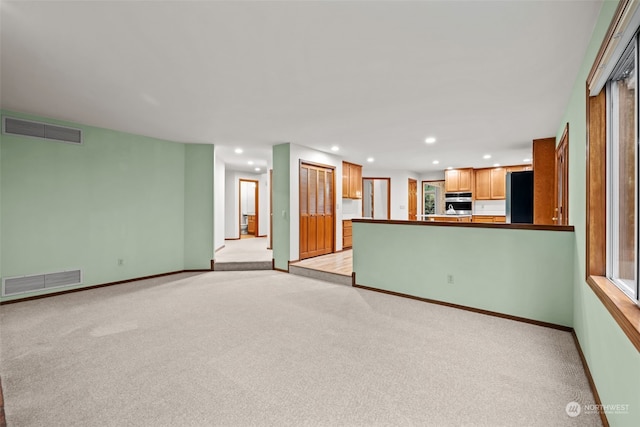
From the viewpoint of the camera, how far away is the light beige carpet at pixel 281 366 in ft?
5.79

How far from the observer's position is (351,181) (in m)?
7.70

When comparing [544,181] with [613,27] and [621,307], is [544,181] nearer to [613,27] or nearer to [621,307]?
[613,27]

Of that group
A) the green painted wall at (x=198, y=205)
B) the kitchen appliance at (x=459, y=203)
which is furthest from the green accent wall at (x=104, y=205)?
the kitchen appliance at (x=459, y=203)

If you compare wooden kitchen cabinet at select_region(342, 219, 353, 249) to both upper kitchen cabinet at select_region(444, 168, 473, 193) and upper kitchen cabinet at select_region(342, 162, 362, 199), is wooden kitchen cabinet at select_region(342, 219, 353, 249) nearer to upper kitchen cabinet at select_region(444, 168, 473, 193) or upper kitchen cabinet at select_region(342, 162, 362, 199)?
upper kitchen cabinet at select_region(342, 162, 362, 199)

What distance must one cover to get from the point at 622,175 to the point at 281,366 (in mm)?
2644

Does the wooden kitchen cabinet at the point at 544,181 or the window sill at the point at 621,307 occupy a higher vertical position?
the wooden kitchen cabinet at the point at 544,181

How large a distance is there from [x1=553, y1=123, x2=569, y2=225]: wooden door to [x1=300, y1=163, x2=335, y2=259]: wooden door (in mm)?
4072

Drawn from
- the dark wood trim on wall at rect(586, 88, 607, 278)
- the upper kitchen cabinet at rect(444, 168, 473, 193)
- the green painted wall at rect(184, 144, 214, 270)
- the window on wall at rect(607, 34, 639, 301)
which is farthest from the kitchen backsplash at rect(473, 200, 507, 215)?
the green painted wall at rect(184, 144, 214, 270)

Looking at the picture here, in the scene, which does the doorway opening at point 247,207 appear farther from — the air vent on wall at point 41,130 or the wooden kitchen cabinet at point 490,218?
the wooden kitchen cabinet at point 490,218

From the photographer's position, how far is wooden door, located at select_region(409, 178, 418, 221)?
9802mm

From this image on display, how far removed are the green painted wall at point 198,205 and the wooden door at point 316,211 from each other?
5.91ft

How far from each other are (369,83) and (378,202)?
7449mm

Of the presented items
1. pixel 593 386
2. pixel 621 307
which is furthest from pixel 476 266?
pixel 621 307

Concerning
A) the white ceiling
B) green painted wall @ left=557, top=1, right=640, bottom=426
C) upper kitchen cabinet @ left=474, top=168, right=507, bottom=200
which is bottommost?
green painted wall @ left=557, top=1, right=640, bottom=426
